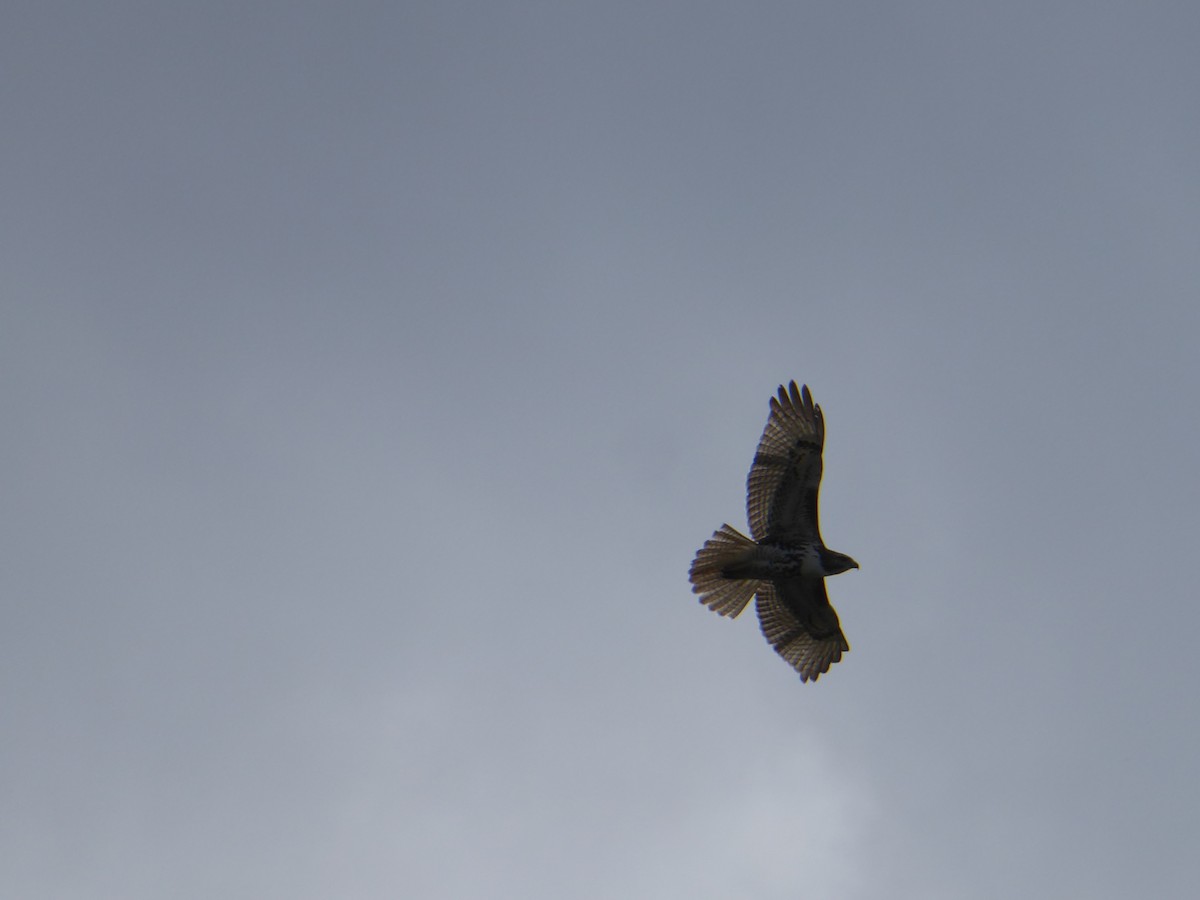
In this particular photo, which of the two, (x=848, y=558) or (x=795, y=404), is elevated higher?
(x=795, y=404)

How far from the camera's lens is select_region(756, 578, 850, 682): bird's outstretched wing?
21.0m

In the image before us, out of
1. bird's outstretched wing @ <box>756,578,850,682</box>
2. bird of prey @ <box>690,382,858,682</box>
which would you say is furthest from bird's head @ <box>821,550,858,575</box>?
bird's outstretched wing @ <box>756,578,850,682</box>

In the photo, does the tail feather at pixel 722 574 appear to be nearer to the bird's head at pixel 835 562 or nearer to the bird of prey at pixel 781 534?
the bird of prey at pixel 781 534

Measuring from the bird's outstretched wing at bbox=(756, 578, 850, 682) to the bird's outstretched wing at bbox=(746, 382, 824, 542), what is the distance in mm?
1273

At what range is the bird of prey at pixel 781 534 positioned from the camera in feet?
64.7

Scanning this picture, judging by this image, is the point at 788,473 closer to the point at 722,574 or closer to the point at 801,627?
the point at 722,574

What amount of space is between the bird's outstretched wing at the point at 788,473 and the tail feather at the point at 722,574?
1.44 ft

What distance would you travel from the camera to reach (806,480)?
19844 millimetres

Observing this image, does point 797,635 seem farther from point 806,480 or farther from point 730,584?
point 806,480

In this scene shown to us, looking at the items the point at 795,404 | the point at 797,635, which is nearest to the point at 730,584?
the point at 797,635

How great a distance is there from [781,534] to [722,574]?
51.9 inches

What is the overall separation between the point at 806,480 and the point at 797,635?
352 cm

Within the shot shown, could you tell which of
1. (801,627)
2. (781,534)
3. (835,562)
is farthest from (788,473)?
(801,627)

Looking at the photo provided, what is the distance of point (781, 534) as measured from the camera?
20172mm
